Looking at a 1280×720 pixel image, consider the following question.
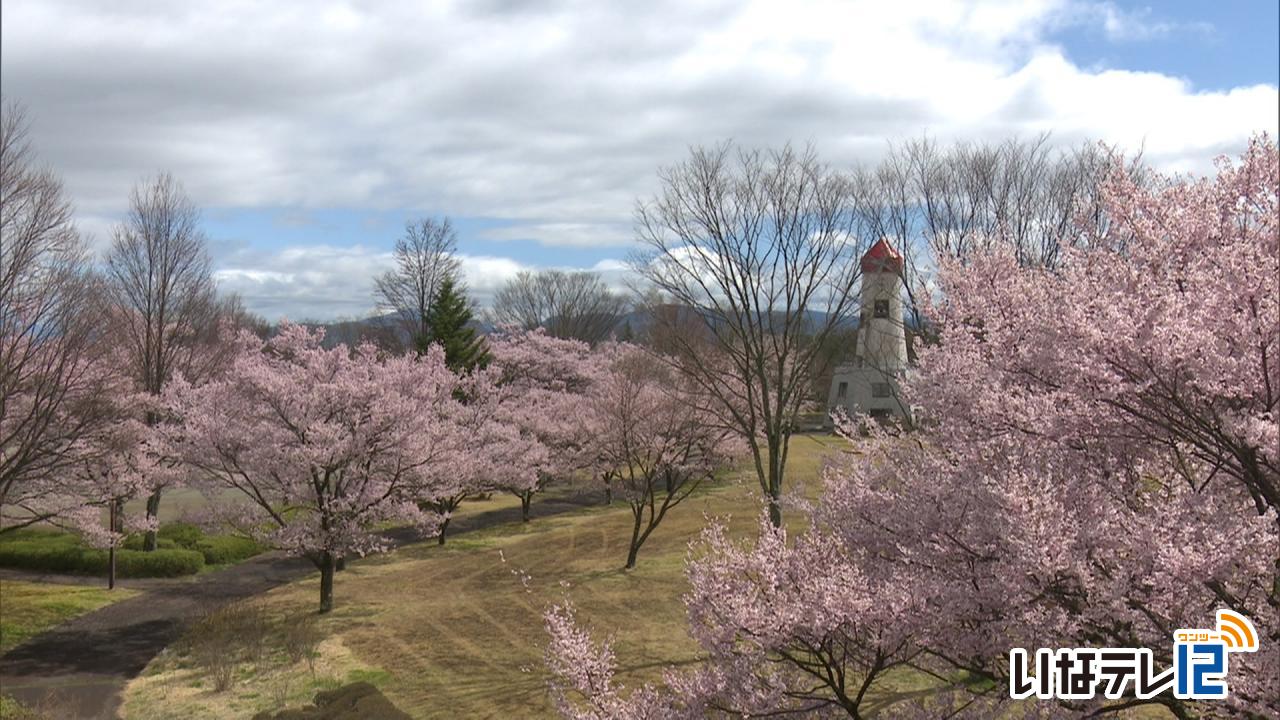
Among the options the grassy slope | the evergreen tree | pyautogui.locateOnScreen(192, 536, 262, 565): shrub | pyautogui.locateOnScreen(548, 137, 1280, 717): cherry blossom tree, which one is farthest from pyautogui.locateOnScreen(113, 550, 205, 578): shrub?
pyautogui.locateOnScreen(548, 137, 1280, 717): cherry blossom tree

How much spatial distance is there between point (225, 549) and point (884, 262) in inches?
974

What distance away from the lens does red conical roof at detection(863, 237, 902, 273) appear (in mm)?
19547

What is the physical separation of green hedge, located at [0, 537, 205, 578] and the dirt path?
0.76 m

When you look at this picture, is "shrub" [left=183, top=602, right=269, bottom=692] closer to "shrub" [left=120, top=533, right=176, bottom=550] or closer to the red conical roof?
"shrub" [left=120, top=533, right=176, bottom=550]

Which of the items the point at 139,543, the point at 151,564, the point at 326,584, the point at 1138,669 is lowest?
the point at 151,564

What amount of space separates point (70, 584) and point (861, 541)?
27.2m

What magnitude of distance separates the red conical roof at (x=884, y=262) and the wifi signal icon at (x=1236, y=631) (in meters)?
14.4

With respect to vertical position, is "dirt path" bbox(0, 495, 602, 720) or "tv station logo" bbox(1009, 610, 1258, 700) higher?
"tv station logo" bbox(1009, 610, 1258, 700)

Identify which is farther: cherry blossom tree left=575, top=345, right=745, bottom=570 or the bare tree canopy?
the bare tree canopy

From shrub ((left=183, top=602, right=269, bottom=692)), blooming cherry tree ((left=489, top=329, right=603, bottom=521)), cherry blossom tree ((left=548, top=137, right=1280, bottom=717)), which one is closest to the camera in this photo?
cherry blossom tree ((left=548, top=137, right=1280, bottom=717))

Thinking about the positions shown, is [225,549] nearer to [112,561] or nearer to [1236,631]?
[112,561]

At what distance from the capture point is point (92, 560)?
25906 mm

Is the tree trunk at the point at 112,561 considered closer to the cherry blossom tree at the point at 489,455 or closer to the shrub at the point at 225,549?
the shrub at the point at 225,549

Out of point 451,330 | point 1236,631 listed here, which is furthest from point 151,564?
point 1236,631
